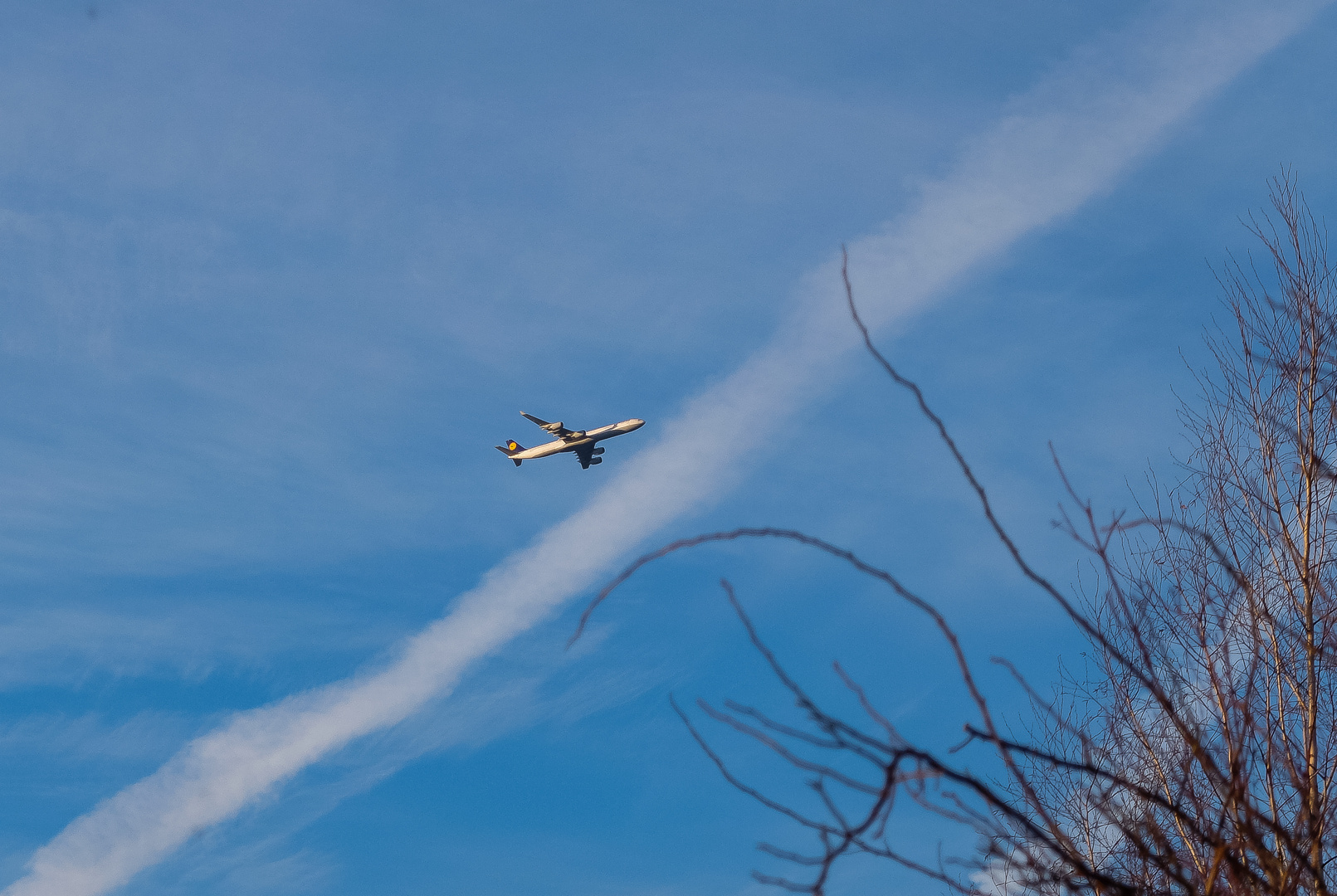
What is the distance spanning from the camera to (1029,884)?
8.41ft

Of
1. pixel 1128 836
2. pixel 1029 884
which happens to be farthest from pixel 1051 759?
pixel 1029 884

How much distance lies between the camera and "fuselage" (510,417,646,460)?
5444cm

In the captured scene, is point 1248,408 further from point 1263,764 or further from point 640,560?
point 640,560

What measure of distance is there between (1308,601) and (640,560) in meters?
3.55

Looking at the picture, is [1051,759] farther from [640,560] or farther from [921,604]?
[640,560]

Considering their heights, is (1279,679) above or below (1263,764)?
above

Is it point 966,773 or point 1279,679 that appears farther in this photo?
point 1279,679

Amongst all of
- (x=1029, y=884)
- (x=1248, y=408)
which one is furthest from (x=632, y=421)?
(x=1029, y=884)

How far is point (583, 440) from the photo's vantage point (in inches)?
2186

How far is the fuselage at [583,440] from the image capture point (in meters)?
54.4

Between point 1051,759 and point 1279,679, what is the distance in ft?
14.7

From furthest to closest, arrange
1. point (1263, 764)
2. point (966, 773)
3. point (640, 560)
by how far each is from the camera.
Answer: point (1263, 764) < point (640, 560) < point (966, 773)

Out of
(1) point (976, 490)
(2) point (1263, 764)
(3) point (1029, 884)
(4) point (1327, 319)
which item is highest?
(4) point (1327, 319)

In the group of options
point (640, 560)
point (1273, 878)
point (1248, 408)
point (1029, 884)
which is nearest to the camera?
point (640, 560)
